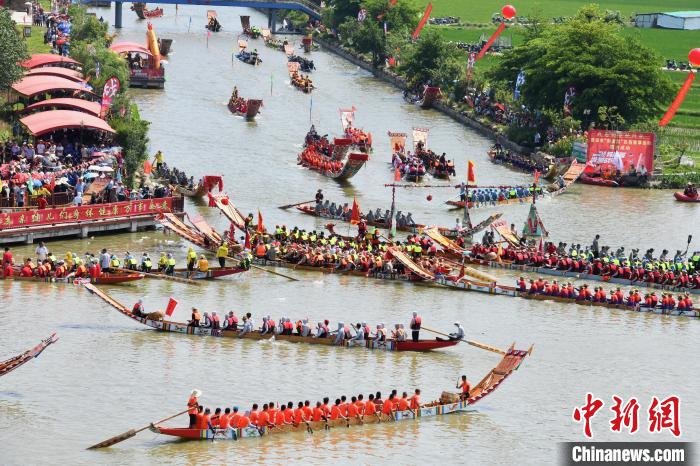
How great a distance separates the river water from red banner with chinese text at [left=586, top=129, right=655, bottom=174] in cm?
441

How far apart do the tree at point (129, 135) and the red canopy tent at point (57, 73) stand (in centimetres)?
298

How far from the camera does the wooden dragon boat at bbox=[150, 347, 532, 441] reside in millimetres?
42312

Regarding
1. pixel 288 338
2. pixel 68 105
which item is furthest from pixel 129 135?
pixel 288 338

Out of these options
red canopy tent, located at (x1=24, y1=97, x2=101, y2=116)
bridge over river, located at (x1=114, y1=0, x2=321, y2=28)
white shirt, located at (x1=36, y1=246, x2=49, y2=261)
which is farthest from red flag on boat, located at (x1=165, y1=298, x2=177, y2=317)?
bridge over river, located at (x1=114, y1=0, x2=321, y2=28)

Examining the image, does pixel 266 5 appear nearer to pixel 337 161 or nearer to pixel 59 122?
pixel 337 161

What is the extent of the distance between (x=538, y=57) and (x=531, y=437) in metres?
55.2

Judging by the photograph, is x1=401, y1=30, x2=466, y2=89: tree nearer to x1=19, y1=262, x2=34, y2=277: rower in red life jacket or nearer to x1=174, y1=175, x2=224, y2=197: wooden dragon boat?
x1=174, y1=175, x2=224, y2=197: wooden dragon boat

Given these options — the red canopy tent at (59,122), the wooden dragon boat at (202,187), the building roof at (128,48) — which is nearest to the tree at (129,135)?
the red canopy tent at (59,122)

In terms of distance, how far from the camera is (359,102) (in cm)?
10944

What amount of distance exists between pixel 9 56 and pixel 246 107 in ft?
82.9

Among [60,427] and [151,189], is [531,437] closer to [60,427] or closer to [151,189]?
[60,427]

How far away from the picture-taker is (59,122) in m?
72.6

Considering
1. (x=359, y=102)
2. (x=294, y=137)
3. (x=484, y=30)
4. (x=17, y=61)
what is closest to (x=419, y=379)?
(x=17, y=61)

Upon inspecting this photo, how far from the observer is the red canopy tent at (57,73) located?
3312 inches
